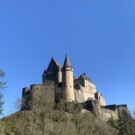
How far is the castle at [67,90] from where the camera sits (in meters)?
74.1

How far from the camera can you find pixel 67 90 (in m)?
75.8

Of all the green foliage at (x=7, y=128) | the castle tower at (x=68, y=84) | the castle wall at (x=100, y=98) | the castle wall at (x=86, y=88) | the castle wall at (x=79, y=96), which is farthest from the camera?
the castle wall at (x=100, y=98)

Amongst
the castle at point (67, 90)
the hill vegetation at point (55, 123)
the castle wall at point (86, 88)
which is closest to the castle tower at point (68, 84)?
the castle at point (67, 90)

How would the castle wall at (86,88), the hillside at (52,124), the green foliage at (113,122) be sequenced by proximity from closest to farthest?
the hillside at (52,124)
the green foliage at (113,122)
the castle wall at (86,88)

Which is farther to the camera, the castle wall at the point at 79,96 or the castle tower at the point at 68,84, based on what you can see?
the castle wall at the point at 79,96

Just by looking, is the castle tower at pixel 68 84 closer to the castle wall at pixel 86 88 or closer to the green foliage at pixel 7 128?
the castle wall at pixel 86 88

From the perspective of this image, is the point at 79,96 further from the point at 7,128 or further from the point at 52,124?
the point at 7,128

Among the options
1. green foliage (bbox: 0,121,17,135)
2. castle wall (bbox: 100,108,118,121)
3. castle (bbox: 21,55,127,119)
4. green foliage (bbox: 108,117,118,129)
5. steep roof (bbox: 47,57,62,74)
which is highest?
steep roof (bbox: 47,57,62,74)

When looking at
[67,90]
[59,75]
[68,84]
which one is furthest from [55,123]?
[59,75]

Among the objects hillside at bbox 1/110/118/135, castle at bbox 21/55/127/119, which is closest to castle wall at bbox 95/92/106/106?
castle at bbox 21/55/127/119

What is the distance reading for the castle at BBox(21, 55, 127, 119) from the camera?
243 feet

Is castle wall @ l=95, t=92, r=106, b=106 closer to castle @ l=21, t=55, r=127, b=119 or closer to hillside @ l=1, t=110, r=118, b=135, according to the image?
castle @ l=21, t=55, r=127, b=119

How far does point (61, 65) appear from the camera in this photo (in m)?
87.8

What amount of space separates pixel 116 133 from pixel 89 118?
598 centimetres
